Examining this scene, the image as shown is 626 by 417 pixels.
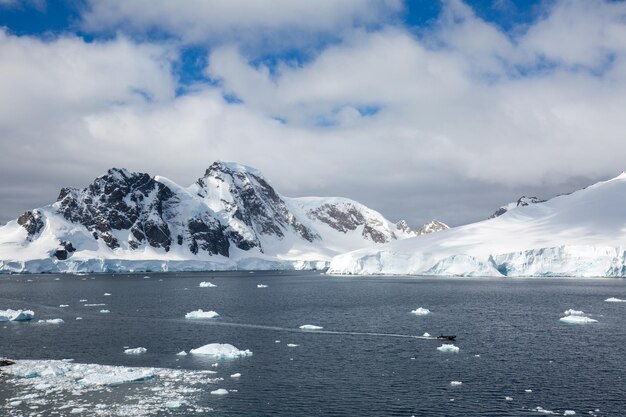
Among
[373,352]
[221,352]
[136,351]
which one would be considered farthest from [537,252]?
[136,351]

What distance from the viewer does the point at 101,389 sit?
41.4 metres

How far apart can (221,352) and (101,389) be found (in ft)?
48.0

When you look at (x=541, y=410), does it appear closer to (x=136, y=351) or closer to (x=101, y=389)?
(x=101, y=389)

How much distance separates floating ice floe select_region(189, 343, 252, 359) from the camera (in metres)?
54.1

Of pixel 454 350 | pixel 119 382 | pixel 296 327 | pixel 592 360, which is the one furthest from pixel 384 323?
pixel 119 382

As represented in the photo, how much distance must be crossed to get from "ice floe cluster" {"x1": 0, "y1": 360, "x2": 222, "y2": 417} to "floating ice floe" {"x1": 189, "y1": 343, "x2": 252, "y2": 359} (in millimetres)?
6779

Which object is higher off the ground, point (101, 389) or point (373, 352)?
point (373, 352)

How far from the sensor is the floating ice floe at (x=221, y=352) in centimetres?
5412

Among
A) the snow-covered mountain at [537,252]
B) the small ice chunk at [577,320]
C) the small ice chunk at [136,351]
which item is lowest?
the small ice chunk at [136,351]

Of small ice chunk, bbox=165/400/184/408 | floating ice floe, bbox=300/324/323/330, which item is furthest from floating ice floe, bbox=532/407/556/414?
A: floating ice floe, bbox=300/324/323/330

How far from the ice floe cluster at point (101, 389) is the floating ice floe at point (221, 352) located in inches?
267

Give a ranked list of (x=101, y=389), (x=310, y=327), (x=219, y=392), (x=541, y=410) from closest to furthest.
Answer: (x=541, y=410) → (x=219, y=392) → (x=101, y=389) → (x=310, y=327)

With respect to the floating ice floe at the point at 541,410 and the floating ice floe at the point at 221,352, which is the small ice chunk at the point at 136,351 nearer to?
the floating ice floe at the point at 221,352

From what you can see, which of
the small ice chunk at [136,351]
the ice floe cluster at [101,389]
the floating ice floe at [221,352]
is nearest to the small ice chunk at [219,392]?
the ice floe cluster at [101,389]
